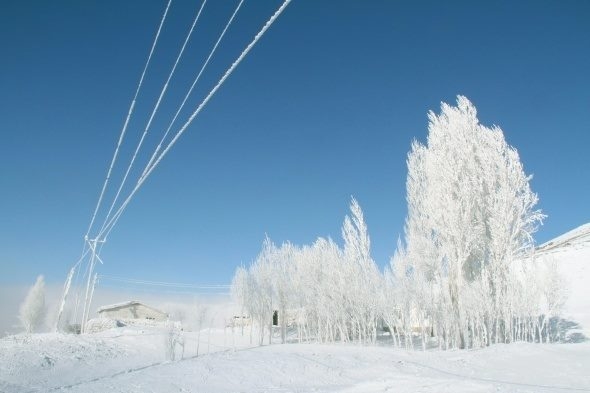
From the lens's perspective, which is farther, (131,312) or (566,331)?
(131,312)

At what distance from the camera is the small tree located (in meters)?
59.1

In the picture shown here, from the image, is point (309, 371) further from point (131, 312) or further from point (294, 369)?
point (131, 312)

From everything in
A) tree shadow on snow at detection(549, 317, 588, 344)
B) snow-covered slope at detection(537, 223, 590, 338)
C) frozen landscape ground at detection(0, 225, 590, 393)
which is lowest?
frozen landscape ground at detection(0, 225, 590, 393)

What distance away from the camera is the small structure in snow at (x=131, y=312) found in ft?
171

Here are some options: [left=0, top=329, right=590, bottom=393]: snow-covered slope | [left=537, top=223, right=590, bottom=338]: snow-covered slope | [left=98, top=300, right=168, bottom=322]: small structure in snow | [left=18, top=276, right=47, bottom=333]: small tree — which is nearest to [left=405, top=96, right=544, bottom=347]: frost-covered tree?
[left=537, top=223, right=590, bottom=338]: snow-covered slope

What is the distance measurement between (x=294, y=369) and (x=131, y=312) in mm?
46481

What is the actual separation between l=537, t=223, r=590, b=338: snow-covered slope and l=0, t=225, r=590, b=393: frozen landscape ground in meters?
2.56

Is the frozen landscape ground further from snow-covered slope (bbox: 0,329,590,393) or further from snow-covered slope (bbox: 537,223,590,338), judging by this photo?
snow-covered slope (bbox: 537,223,590,338)

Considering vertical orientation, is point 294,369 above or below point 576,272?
below

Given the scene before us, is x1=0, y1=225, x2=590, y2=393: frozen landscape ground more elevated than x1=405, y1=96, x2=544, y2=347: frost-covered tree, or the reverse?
x1=405, y1=96, x2=544, y2=347: frost-covered tree

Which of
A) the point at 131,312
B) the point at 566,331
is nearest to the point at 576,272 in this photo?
the point at 566,331

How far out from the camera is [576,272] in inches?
1583

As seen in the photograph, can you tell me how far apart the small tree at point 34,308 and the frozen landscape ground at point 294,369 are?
41006mm

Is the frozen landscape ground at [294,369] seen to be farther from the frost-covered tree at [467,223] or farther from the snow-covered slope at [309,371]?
the frost-covered tree at [467,223]
